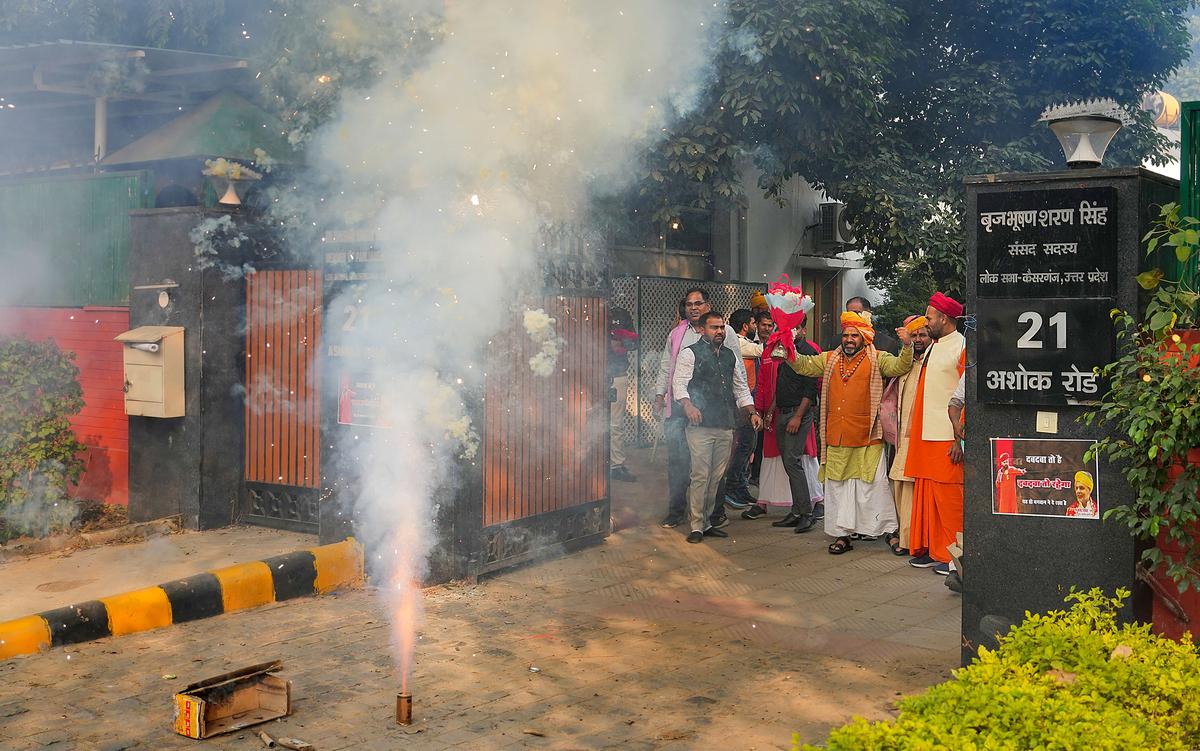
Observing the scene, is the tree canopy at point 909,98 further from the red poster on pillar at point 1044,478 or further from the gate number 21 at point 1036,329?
the red poster on pillar at point 1044,478

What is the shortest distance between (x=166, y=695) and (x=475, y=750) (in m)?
1.79

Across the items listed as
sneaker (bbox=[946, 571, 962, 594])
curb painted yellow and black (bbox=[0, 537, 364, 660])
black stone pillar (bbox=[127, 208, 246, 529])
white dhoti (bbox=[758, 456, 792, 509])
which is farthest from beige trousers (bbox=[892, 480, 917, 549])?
black stone pillar (bbox=[127, 208, 246, 529])

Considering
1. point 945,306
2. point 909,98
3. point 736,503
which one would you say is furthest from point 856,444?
point 909,98

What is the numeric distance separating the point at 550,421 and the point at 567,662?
9.13 ft

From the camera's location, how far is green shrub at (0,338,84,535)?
914cm

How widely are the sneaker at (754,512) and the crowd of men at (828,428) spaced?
0.01 m

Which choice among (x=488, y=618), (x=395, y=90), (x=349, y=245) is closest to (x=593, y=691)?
(x=488, y=618)

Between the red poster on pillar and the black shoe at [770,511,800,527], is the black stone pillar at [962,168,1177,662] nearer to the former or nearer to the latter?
the red poster on pillar

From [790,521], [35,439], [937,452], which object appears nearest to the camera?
[937,452]

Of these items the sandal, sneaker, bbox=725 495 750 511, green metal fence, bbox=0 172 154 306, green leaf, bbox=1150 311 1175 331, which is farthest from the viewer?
sneaker, bbox=725 495 750 511

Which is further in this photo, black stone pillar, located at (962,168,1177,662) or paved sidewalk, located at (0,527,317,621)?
paved sidewalk, located at (0,527,317,621)

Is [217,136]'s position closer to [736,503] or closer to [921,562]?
[736,503]

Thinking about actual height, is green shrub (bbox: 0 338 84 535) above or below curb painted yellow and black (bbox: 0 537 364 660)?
above

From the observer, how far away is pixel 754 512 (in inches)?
422
